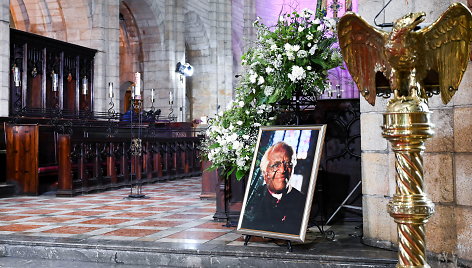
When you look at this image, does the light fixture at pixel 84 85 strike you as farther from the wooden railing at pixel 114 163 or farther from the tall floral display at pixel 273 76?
the tall floral display at pixel 273 76

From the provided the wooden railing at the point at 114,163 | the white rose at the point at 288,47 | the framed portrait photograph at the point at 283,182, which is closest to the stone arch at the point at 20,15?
the wooden railing at the point at 114,163

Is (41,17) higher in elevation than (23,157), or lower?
higher

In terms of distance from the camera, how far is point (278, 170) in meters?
4.49

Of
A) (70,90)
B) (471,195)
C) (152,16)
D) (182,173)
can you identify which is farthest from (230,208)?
(152,16)

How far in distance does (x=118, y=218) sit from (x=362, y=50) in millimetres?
4397

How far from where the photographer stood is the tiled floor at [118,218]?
5.16 m

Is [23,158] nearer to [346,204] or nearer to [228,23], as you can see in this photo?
[346,204]

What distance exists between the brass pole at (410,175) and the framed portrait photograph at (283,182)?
1.89 metres

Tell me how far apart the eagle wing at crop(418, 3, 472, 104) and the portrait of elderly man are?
1915 mm

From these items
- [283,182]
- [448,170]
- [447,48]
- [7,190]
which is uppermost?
[447,48]

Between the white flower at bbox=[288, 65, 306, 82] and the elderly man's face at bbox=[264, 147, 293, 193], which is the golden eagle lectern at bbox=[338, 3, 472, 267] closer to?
the elderly man's face at bbox=[264, 147, 293, 193]

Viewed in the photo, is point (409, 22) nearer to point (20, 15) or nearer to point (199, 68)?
point (20, 15)

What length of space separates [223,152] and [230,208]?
0.80 m

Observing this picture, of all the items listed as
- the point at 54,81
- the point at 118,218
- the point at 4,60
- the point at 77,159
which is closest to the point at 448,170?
the point at 118,218
